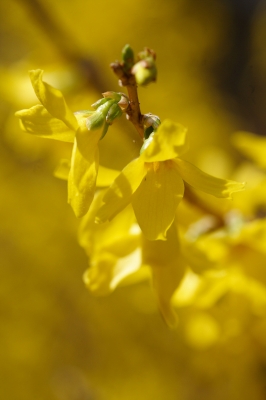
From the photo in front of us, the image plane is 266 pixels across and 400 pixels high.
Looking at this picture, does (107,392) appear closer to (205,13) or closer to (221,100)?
(221,100)

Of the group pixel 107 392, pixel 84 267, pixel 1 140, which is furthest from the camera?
pixel 1 140

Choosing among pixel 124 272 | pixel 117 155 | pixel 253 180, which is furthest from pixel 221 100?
pixel 124 272

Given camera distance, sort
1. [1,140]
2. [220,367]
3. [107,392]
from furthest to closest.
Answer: [1,140]
[107,392]
[220,367]

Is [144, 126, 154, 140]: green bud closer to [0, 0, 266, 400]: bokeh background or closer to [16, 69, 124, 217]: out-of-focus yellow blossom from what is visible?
[16, 69, 124, 217]: out-of-focus yellow blossom

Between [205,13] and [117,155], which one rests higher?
[205,13]

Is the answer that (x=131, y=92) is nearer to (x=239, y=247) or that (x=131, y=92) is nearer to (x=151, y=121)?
(x=151, y=121)

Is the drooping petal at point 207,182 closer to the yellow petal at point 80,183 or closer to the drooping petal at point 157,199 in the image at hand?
the drooping petal at point 157,199
